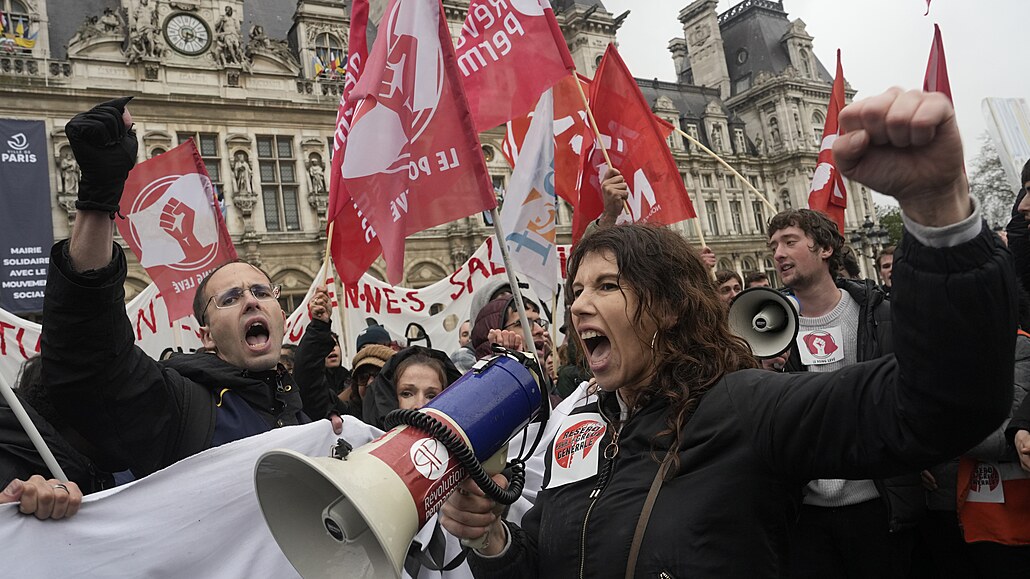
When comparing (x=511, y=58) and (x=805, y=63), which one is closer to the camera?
(x=511, y=58)

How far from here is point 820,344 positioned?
3428 mm

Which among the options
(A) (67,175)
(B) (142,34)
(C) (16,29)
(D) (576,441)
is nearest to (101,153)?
(D) (576,441)

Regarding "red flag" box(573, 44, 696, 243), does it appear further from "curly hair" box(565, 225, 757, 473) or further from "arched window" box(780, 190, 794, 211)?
"arched window" box(780, 190, 794, 211)

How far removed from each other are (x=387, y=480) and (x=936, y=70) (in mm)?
4335

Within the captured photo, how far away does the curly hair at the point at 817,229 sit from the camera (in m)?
3.64

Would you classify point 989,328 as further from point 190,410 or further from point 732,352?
point 190,410

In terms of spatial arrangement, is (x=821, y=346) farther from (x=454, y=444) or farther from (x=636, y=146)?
(x=636, y=146)

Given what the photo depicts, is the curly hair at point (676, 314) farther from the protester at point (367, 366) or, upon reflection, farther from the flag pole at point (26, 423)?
the protester at point (367, 366)

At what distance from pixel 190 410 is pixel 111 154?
94 centimetres

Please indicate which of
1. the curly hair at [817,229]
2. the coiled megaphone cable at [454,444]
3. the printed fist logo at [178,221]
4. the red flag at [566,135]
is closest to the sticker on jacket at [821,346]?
the curly hair at [817,229]

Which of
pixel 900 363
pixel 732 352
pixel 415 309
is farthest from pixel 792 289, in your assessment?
pixel 415 309

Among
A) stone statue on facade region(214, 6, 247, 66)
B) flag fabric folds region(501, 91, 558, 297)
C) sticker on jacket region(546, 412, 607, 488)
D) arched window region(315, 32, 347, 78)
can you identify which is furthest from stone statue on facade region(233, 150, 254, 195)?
sticker on jacket region(546, 412, 607, 488)

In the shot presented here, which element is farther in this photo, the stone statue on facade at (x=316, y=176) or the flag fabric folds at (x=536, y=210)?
→ the stone statue on facade at (x=316, y=176)

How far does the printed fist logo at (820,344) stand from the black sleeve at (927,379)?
2.06 m
